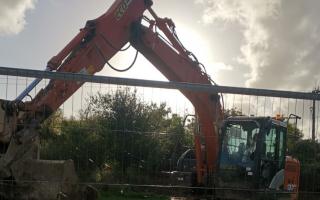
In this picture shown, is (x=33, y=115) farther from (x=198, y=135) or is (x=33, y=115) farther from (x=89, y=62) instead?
(x=198, y=135)

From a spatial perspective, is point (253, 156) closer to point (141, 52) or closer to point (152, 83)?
point (141, 52)

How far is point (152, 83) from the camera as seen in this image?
7.14m

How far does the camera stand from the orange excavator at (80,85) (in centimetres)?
966

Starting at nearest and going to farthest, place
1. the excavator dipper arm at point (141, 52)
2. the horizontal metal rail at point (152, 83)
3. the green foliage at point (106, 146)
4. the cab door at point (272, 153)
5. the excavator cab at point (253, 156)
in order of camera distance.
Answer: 1. the horizontal metal rail at point (152, 83)
2. the green foliage at point (106, 146)
3. the excavator cab at point (253, 156)
4. the cab door at point (272, 153)
5. the excavator dipper arm at point (141, 52)

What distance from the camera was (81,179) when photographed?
8844 millimetres

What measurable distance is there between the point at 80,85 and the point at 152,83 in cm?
157

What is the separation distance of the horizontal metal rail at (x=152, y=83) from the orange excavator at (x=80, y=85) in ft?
4.15

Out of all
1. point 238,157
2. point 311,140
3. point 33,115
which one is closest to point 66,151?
point 33,115

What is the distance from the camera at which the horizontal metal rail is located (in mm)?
6719

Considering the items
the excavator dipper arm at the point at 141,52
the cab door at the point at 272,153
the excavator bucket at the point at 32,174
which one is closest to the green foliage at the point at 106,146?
the excavator bucket at the point at 32,174

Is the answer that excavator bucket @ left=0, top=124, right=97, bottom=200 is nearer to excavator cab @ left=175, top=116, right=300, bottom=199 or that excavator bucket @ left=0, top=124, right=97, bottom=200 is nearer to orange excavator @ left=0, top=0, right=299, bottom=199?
orange excavator @ left=0, top=0, right=299, bottom=199

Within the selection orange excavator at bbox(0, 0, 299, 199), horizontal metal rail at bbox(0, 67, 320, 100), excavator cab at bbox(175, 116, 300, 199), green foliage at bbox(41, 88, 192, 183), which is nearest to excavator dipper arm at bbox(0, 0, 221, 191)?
orange excavator at bbox(0, 0, 299, 199)

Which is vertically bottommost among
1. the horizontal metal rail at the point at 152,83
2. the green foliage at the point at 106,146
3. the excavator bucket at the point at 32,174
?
the excavator bucket at the point at 32,174

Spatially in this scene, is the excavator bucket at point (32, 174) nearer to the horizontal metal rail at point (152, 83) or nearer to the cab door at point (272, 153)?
the horizontal metal rail at point (152, 83)
